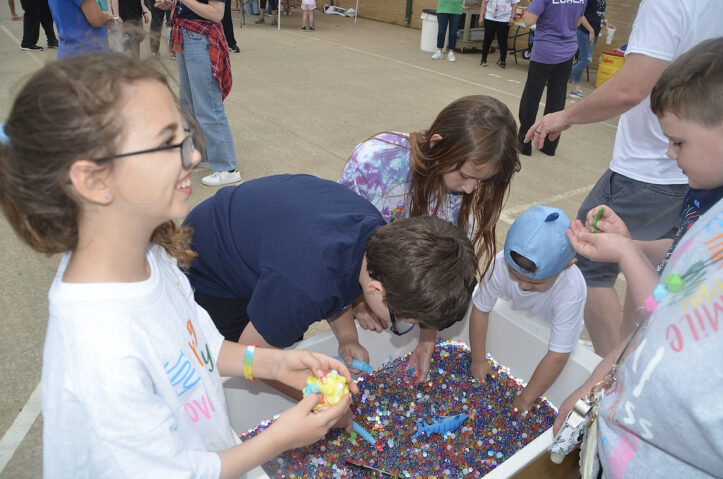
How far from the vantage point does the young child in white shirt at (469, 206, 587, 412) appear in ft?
4.90

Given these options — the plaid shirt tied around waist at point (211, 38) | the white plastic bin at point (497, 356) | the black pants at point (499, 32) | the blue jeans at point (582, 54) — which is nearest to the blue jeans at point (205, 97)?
the plaid shirt tied around waist at point (211, 38)

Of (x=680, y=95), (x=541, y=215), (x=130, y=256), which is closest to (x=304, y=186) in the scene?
(x=130, y=256)

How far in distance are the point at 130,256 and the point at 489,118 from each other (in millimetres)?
1180

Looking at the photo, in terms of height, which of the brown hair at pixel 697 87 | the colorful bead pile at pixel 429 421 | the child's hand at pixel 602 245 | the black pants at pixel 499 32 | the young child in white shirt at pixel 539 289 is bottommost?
the colorful bead pile at pixel 429 421

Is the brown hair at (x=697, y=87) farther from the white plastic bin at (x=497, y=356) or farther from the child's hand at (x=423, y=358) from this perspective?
the child's hand at (x=423, y=358)

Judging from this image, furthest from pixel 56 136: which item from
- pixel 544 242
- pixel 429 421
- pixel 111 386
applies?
pixel 429 421

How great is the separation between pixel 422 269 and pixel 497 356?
103cm

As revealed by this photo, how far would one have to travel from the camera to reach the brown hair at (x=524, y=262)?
4.98 ft

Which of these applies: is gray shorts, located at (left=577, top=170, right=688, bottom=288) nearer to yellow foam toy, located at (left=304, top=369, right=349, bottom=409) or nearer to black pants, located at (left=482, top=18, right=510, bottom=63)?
yellow foam toy, located at (left=304, top=369, right=349, bottom=409)

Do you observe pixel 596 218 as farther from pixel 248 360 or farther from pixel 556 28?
pixel 556 28

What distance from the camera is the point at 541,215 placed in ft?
5.00

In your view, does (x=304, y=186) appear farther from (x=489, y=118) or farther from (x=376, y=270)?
(x=489, y=118)

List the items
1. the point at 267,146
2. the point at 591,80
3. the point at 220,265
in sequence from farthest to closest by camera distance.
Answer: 1. the point at 591,80
2. the point at 267,146
3. the point at 220,265

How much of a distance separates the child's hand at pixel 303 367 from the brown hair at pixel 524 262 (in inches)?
27.2
